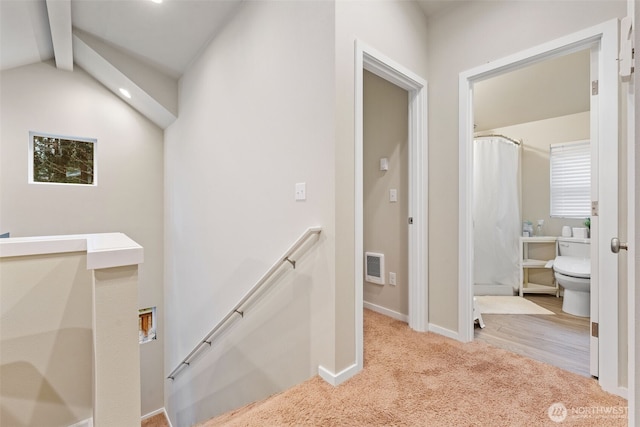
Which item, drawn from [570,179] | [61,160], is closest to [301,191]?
[570,179]

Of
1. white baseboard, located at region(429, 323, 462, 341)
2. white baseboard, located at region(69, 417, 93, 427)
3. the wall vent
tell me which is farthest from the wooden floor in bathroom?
white baseboard, located at region(69, 417, 93, 427)

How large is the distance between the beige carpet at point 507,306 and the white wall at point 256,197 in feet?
6.26

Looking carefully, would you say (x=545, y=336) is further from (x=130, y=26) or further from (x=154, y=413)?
(x=154, y=413)

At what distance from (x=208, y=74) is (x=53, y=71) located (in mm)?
2347

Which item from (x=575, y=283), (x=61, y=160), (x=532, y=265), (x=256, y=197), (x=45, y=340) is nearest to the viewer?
(x=45, y=340)

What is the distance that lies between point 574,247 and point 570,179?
0.86 metres

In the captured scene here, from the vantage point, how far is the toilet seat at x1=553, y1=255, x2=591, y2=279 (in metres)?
2.71

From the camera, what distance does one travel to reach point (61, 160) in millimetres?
3871

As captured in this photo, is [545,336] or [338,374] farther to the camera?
[545,336]

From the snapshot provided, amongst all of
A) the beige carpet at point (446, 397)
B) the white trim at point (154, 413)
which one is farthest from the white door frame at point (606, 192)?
the white trim at point (154, 413)

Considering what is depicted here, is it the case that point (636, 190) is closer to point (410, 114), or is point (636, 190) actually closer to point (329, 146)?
point (329, 146)

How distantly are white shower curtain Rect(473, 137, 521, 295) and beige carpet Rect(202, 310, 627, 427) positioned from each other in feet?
6.04

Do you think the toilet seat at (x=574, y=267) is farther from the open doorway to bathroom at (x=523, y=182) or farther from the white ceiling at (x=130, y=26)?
the white ceiling at (x=130, y=26)

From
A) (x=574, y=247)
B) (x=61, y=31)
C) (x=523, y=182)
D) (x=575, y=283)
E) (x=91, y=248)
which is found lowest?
(x=575, y=283)
